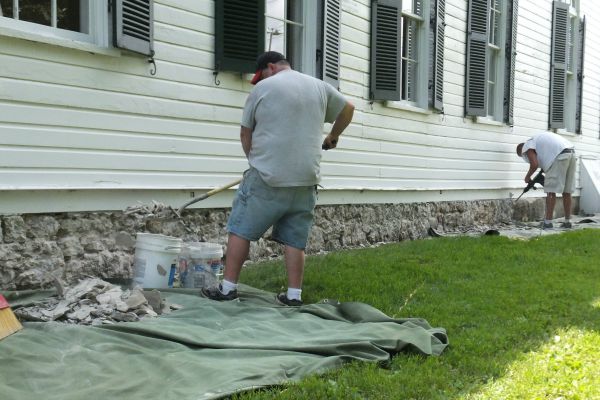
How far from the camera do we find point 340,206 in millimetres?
8891

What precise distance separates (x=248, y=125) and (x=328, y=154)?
332 centimetres

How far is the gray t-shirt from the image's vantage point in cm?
518

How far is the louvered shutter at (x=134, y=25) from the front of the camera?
571 cm

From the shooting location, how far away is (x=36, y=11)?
17.9 ft

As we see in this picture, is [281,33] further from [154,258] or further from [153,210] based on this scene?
[154,258]

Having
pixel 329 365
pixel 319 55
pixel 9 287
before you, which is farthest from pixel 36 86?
pixel 319 55

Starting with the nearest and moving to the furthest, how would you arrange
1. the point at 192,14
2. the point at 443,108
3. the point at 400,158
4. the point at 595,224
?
the point at 192,14 < the point at 400,158 < the point at 443,108 < the point at 595,224

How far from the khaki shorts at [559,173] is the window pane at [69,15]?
28.4 ft

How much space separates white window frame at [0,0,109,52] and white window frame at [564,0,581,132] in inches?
498

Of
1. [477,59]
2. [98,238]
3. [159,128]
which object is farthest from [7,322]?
[477,59]

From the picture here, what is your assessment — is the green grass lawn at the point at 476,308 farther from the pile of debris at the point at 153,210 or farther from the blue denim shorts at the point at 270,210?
the pile of debris at the point at 153,210

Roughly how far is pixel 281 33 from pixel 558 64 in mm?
9118

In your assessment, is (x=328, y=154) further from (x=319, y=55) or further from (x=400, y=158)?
(x=400, y=158)

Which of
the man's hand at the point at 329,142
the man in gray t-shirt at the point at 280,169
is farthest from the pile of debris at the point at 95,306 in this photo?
the man's hand at the point at 329,142
